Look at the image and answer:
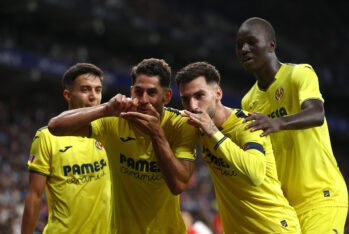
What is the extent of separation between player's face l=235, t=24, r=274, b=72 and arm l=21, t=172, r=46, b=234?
2128 millimetres

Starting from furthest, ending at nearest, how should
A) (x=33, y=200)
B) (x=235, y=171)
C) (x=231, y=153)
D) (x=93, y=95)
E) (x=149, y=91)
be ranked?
(x=93, y=95) < (x=33, y=200) < (x=149, y=91) < (x=235, y=171) < (x=231, y=153)

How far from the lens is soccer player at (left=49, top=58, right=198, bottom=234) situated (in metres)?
4.33

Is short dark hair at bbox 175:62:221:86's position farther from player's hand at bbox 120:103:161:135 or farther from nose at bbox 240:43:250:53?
nose at bbox 240:43:250:53

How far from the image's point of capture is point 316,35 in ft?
114

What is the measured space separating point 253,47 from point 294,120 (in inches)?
36.5

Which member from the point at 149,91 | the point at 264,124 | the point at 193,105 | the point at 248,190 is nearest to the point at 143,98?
the point at 149,91

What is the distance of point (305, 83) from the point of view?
472cm

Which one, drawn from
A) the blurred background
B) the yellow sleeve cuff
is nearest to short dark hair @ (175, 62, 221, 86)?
the yellow sleeve cuff

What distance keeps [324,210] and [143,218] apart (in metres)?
1.42

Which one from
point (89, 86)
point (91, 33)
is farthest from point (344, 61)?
point (89, 86)

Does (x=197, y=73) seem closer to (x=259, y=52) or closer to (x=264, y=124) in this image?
(x=264, y=124)

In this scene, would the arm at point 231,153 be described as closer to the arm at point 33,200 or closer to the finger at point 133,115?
the finger at point 133,115

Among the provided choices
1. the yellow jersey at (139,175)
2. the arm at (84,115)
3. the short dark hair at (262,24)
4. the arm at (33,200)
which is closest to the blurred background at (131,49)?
the arm at (33,200)

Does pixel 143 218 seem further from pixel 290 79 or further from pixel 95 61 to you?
pixel 95 61
